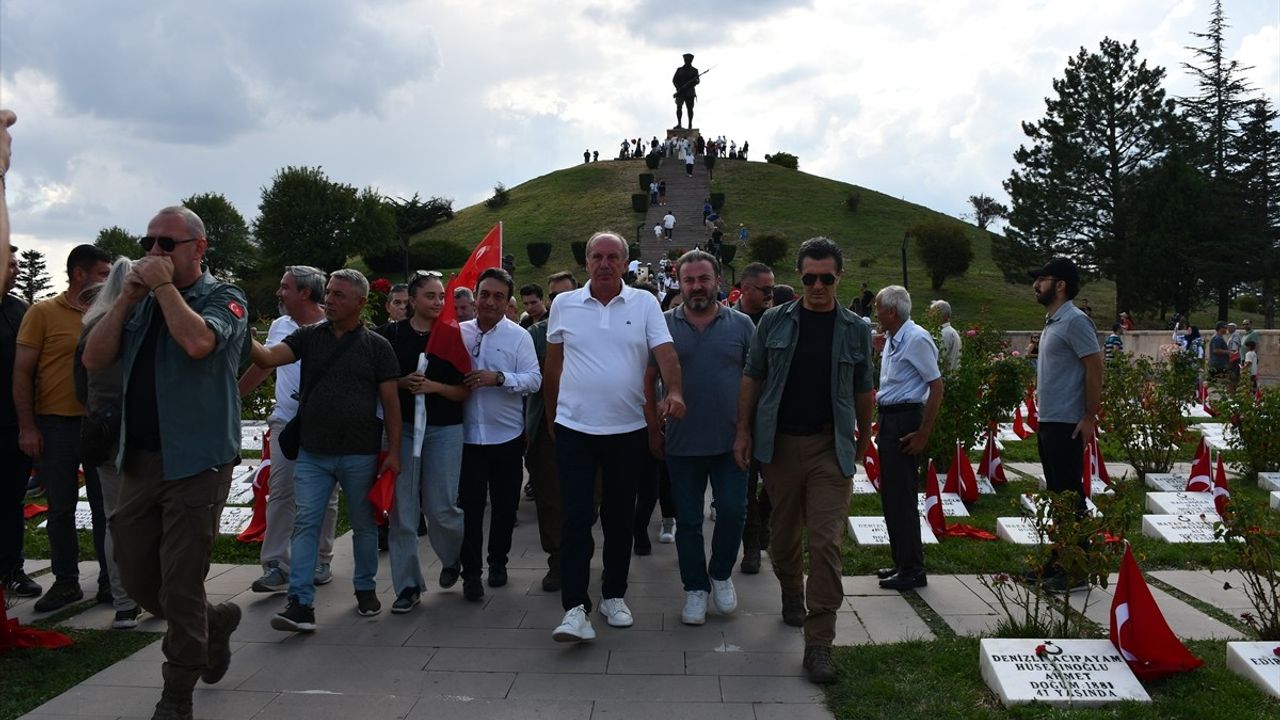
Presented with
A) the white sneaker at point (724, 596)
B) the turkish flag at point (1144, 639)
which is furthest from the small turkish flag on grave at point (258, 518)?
the turkish flag at point (1144, 639)

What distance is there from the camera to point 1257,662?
400 cm

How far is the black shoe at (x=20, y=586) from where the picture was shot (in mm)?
5539

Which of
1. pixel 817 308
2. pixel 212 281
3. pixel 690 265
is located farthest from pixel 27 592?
pixel 817 308

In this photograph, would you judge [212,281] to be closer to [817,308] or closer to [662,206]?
[817,308]

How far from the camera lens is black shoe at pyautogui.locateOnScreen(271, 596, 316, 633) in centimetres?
462

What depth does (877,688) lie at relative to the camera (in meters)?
3.99

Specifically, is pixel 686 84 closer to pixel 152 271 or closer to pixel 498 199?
pixel 498 199

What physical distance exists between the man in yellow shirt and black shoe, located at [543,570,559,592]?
2.38 m

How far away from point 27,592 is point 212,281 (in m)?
2.88

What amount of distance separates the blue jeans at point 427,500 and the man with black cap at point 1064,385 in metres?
3.29

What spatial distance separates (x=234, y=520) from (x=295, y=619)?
296 cm

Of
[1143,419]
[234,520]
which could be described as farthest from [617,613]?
[1143,419]

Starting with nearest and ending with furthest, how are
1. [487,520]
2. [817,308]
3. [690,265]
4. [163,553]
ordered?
[163,553]
[817,308]
[690,265]
[487,520]

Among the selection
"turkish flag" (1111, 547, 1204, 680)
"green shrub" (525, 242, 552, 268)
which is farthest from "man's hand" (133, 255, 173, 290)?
"green shrub" (525, 242, 552, 268)
